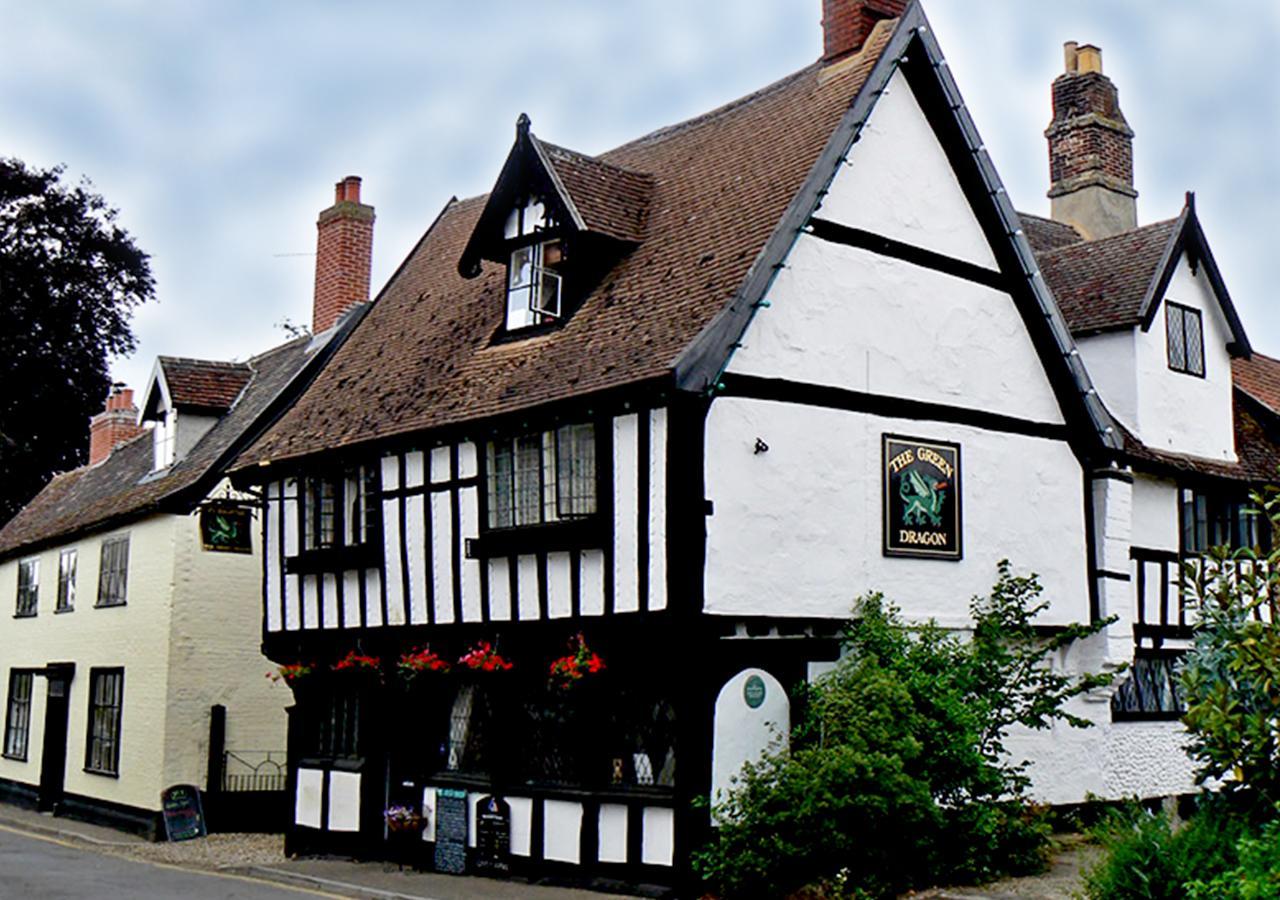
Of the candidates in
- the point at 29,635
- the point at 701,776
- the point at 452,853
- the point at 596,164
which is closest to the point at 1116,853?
the point at 701,776

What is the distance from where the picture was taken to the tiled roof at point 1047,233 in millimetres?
22469

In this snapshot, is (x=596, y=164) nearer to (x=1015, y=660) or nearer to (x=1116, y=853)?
(x=1015, y=660)

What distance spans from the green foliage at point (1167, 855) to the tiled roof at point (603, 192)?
8.31m

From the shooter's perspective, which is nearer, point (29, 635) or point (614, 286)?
point (614, 286)

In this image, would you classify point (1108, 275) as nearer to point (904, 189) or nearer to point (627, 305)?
point (904, 189)

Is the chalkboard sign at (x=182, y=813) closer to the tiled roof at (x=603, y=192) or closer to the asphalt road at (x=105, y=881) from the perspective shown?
the asphalt road at (x=105, y=881)

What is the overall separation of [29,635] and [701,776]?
18715mm

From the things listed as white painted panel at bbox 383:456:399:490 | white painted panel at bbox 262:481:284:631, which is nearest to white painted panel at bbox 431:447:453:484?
white painted panel at bbox 383:456:399:490

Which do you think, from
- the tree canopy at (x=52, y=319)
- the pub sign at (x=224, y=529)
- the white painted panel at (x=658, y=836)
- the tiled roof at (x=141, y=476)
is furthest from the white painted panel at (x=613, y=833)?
the tree canopy at (x=52, y=319)

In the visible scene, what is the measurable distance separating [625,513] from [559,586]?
118 centimetres

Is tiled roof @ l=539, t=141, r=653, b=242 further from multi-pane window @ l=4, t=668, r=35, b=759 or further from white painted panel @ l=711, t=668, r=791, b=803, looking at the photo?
multi-pane window @ l=4, t=668, r=35, b=759

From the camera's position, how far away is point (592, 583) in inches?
556

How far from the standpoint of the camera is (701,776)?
A: 523 inches

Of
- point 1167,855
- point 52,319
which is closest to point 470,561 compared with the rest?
point 1167,855
